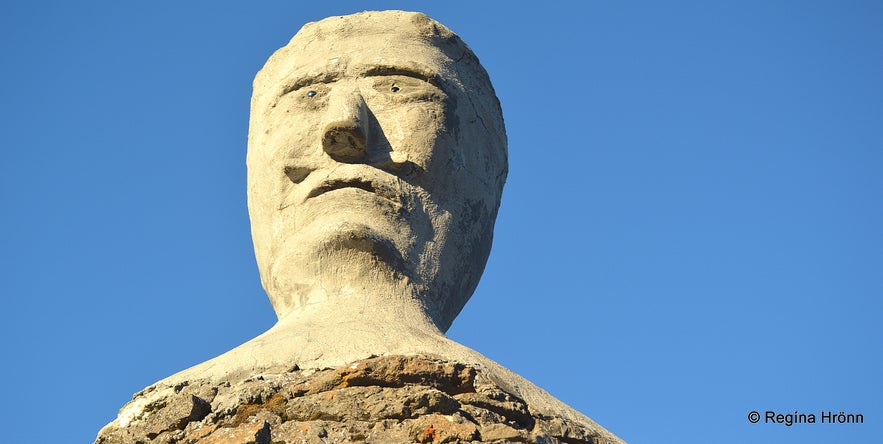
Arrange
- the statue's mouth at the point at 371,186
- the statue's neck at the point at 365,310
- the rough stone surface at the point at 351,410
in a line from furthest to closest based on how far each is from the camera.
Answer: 1. the statue's mouth at the point at 371,186
2. the statue's neck at the point at 365,310
3. the rough stone surface at the point at 351,410

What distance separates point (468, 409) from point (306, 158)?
2552 millimetres

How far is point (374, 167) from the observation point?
9227 millimetres

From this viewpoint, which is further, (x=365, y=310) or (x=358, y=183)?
(x=358, y=183)

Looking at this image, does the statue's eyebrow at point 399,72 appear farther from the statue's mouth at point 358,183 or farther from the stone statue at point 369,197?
the statue's mouth at point 358,183

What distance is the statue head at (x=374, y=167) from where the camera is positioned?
8.86m

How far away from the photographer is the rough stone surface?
7.02 m

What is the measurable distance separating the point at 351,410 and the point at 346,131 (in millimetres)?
2335

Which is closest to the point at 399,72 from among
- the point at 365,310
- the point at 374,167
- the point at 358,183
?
the point at 374,167

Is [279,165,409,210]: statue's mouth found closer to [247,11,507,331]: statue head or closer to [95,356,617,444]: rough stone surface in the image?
[247,11,507,331]: statue head

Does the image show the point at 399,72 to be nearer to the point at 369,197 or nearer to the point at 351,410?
the point at 369,197

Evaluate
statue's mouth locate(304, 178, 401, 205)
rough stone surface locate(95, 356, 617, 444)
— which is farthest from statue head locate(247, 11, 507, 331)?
rough stone surface locate(95, 356, 617, 444)

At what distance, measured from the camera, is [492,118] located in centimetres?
1039

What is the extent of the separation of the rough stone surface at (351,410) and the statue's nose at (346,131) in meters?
1.82

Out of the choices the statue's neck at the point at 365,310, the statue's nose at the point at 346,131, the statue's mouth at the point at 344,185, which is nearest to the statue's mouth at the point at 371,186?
the statue's mouth at the point at 344,185
